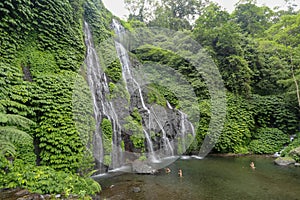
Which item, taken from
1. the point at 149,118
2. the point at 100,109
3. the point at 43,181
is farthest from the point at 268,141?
the point at 43,181

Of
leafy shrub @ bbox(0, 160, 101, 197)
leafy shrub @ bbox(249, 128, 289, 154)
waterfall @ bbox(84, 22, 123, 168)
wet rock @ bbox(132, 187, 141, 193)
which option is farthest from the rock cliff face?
leafy shrub @ bbox(249, 128, 289, 154)

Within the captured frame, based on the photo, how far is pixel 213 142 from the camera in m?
14.1

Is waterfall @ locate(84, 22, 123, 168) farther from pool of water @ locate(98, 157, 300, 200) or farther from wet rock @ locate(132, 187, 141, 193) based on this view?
wet rock @ locate(132, 187, 141, 193)

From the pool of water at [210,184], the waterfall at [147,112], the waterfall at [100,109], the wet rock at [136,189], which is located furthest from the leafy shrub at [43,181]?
the waterfall at [147,112]

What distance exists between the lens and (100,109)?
9.89 m

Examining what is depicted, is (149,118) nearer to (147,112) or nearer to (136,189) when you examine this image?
(147,112)

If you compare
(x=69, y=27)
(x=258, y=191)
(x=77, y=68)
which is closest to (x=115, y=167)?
(x=77, y=68)

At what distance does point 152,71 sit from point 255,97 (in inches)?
355

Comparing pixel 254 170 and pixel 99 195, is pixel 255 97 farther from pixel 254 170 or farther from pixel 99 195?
pixel 99 195

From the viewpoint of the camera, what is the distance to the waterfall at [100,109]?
352 inches

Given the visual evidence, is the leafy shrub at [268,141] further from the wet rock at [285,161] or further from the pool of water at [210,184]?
the pool of water at [210,184]

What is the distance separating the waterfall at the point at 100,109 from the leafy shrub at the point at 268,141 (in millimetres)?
9799

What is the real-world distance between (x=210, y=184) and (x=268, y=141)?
9291 mm

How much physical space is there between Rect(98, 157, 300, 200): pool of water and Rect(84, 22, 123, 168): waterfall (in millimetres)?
1299
